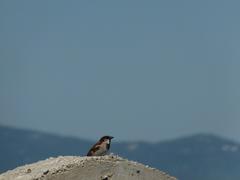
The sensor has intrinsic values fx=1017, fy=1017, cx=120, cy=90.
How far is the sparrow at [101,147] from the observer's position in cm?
2019

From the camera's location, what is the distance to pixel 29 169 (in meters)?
19.5

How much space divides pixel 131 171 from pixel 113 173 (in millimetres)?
446

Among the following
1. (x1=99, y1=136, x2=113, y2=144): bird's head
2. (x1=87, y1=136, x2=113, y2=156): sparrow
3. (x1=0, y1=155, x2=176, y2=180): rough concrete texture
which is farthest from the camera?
(x1=99, y1=136, x2=113, y2=144): bird's head

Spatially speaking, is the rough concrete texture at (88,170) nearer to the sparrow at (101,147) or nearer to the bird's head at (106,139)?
the sparrow at (101,147)

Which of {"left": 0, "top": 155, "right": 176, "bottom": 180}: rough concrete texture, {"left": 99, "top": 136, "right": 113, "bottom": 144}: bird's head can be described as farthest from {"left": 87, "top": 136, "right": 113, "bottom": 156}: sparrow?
{"left": 0, "top": 155, "right": 176, "bottom": 180}: rough concrete texture

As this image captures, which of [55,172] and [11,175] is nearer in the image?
[55,172]

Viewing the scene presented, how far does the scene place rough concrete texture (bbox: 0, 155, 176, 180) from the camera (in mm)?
18266

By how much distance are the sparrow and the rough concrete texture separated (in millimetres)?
879

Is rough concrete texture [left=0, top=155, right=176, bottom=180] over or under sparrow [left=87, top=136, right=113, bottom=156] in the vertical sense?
under

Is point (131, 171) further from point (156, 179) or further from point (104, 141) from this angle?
point (104, 141)

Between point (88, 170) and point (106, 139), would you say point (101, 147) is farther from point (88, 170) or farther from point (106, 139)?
point (88, 170)

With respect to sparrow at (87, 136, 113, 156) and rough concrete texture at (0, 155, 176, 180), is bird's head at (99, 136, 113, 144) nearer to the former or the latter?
sparrow at (87, 136, 113, 156)

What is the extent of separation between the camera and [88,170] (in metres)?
18.3

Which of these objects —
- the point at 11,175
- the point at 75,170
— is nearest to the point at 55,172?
the point at 75,170
